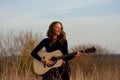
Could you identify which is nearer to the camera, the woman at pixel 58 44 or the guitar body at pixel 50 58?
the woman at pixel 58 44

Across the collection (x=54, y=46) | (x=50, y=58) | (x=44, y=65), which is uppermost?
(x=54, y=46)

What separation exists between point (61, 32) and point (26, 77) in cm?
253

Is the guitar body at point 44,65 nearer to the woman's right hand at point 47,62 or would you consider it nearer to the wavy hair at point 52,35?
the woman's right hand at point 47,62

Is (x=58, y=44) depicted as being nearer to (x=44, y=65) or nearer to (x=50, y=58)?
(x=50, y=58)

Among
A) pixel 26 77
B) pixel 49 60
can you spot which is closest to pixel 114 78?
pixel 26 77

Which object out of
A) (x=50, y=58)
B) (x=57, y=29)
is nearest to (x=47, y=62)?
(x=50, y=58)

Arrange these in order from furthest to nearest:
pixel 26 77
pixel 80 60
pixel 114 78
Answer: pixel 80 60
pixel 114 78
pixel 26 77

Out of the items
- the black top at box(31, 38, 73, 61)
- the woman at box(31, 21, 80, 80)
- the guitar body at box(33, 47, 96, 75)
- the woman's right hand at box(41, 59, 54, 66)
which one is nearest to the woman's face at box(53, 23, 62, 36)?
the woman at box(31, 21, 80, 80)

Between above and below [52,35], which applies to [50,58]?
below

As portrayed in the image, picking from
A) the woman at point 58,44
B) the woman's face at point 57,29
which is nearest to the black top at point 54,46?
the woman at point 58,44

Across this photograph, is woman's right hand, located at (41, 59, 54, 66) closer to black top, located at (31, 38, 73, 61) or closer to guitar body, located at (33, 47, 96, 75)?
guitar body, located at (33, 47, 96, 75)

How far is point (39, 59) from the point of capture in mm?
5977

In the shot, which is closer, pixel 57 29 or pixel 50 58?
pixel 57 29

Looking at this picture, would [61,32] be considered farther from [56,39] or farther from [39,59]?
[39,59]
